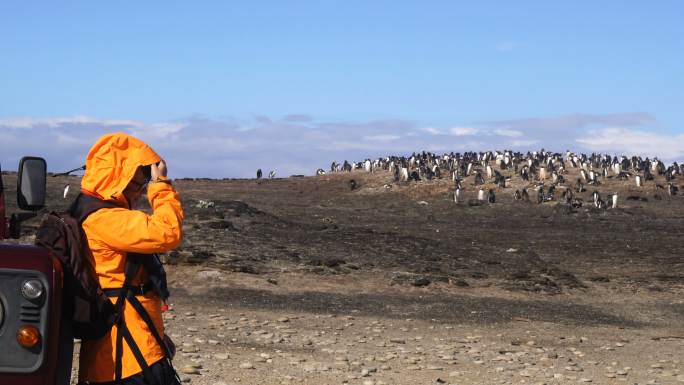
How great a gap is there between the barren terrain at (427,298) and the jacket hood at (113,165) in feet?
20.9

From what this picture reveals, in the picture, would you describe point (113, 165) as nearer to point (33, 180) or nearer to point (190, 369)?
point (33, 180)

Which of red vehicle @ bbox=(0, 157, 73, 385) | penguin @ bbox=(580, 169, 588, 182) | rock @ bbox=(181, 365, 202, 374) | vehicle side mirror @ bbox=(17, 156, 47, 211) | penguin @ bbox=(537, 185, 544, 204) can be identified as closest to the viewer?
red vehicle @ bbox=(0, 157, 73, 385)

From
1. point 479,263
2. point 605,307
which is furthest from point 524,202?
point 605,307

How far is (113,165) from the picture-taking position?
5438 mm

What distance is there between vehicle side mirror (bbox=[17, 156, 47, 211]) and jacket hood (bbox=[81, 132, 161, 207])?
0.61 m

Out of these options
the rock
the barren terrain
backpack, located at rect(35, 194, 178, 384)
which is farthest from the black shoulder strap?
the rock

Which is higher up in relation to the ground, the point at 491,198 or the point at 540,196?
the point at 540,196

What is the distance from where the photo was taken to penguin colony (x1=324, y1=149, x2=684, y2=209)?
2015 inches

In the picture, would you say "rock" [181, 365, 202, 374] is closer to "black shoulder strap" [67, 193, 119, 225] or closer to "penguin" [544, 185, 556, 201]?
"black shoulder strap" [67, 193, 119, 225]

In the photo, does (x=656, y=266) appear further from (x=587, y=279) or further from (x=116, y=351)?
(x=116, y=351)

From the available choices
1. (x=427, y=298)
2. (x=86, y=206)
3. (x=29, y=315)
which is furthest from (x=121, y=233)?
(x=427, y=298)

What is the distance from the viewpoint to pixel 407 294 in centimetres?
2298

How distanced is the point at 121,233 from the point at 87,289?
33cm

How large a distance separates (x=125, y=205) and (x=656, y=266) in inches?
1056
